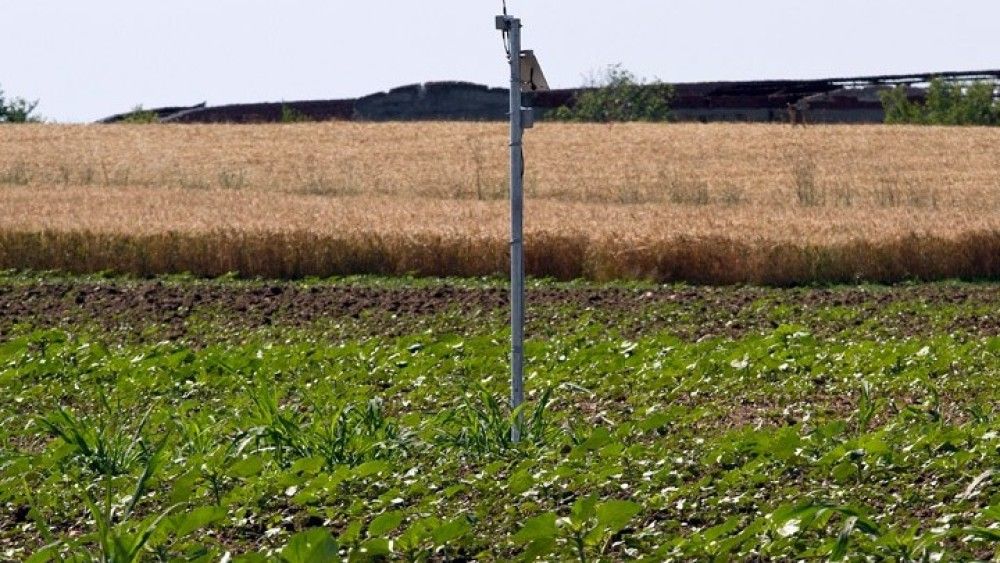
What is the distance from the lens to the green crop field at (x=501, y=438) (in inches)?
290

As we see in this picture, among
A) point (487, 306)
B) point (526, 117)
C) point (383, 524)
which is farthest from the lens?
point (487, 306)

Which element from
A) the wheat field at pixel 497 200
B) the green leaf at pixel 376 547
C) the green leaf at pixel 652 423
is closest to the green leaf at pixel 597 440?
the green leaf at pixel 652 423

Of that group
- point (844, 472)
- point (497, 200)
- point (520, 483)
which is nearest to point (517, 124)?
point (520, 483)

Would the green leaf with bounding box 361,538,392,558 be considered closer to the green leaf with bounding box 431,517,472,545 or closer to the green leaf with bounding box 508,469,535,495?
the green leaf with bounding box 431,517,472,545

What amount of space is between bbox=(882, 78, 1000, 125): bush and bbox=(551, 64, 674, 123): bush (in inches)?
368

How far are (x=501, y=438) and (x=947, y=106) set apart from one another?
64.0 m

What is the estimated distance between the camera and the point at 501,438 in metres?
10.2

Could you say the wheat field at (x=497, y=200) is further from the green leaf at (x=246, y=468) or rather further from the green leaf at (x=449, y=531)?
the green leaf at (x=449, y=531)

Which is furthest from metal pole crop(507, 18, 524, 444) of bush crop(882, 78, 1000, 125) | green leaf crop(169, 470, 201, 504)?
bush crop(882, 78, 1000, 125)

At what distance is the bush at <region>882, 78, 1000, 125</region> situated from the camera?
6919 cm

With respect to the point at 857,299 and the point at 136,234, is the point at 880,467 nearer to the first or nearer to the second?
the point at 857,299

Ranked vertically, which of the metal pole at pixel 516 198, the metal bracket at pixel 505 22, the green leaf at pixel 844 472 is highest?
the metal bracket at pixel 505 22

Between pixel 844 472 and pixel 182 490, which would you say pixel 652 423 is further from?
pixel 182 490

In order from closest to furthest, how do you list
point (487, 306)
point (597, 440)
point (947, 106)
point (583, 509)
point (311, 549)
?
point (311, 549)
point (583, 509)
point (597, 440)
point (487, 306)
point (947, 106)
